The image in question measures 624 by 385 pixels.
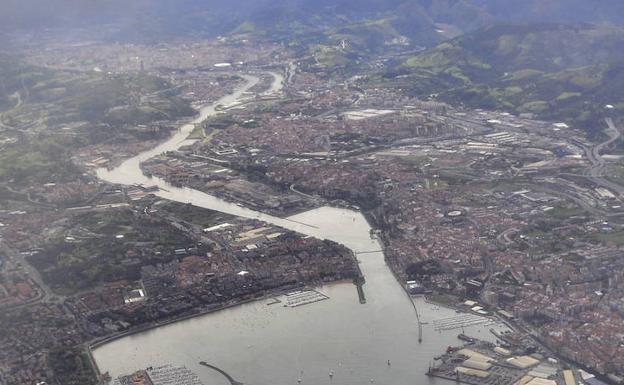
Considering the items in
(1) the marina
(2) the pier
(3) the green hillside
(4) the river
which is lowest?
(3) the green hillside

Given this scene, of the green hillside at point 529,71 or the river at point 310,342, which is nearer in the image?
the river at point 310,342

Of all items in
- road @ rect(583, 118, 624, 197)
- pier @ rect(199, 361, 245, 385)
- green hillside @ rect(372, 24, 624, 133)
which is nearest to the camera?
pier @ rect(199, 361, 245, 385)

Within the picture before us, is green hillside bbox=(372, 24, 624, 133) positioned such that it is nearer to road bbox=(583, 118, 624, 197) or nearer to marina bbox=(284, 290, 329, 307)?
road bbox=(583, 118, 624, 197)

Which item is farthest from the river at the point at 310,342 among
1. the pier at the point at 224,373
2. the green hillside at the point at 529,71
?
the green hillside at the point at 529,71

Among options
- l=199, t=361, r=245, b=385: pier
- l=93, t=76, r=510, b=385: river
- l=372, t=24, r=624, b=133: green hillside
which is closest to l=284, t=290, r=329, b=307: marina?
l=93, t=76, r=510, b=385: river

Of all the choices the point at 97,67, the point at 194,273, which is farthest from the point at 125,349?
the point at 97,67

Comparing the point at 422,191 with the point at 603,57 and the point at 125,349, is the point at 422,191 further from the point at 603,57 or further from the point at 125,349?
the point at 603,57

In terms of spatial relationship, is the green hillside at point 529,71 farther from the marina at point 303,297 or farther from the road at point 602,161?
the marina at point 303,297

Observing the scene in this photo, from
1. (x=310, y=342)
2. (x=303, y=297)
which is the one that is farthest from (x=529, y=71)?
(x=310, y=342)
